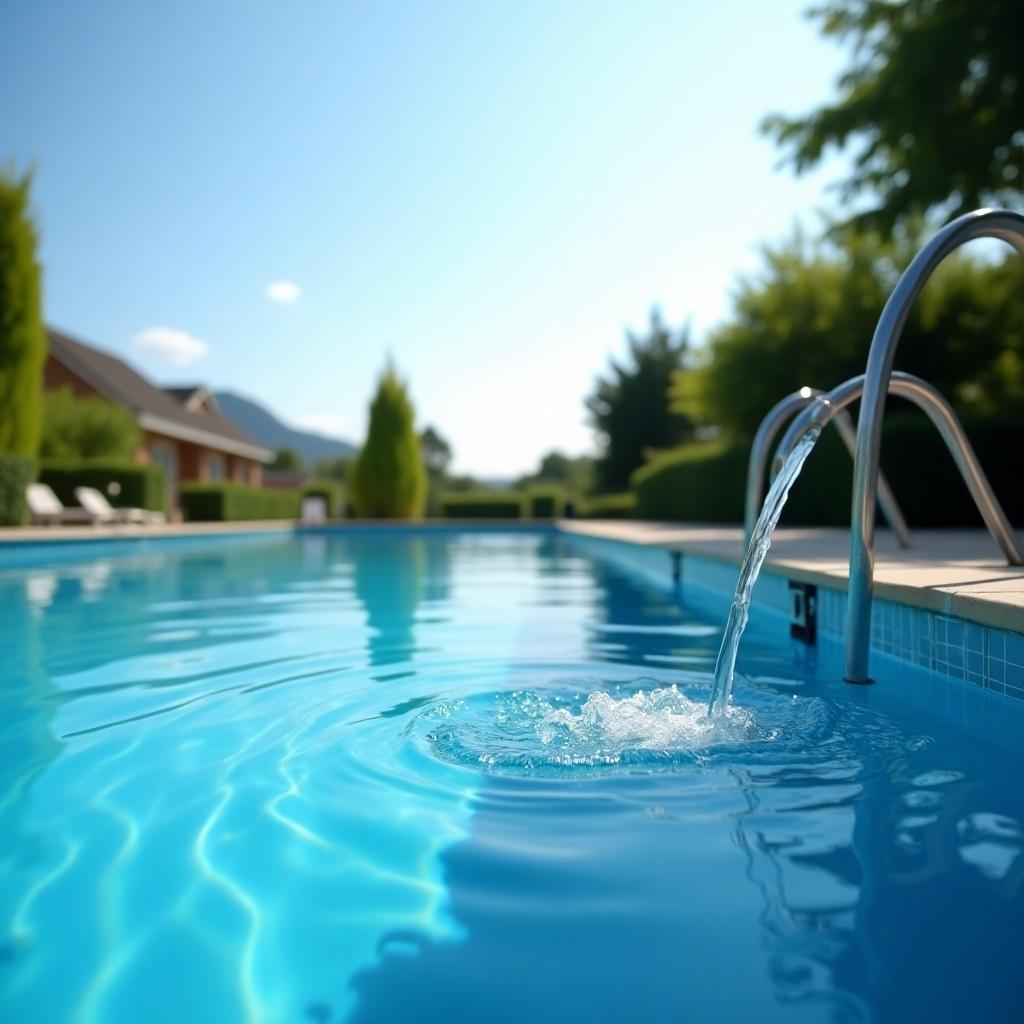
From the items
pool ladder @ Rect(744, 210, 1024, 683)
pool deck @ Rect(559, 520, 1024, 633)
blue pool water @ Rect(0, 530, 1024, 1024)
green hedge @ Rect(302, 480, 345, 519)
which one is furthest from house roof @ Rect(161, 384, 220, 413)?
pool ladder @ Rect(744, 210, 1024, 683)

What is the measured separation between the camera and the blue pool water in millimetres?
1301

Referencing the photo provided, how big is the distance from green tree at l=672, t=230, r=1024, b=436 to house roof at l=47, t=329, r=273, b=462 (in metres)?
15.2

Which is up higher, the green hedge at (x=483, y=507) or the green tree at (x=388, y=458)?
the green tree at (x=388, y=458)

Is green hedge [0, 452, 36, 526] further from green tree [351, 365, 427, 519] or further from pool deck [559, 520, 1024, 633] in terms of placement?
pool deck [559, 520, 1024, 633]

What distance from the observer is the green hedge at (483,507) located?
2623 centimetres

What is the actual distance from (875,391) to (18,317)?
646 inches

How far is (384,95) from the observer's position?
1240 cm

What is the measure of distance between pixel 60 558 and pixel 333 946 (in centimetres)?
1165

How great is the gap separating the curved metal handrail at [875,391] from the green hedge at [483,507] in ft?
76.2

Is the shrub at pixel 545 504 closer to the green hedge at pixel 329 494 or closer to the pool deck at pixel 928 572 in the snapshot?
the green hedge at pixel 329 494

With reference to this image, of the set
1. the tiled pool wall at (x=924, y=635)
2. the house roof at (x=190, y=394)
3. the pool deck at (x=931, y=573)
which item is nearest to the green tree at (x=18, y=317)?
the pool deck at (x=931, y=573)

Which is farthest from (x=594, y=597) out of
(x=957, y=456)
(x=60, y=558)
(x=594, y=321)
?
(x=594, y=321)

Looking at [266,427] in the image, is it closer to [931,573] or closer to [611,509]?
[611,509]

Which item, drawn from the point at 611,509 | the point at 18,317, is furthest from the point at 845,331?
the point at 18,317
